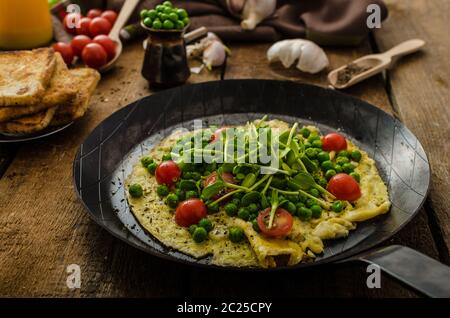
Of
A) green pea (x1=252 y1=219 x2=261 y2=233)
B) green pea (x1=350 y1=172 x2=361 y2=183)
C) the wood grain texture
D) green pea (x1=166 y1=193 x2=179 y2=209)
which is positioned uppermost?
green pea (x1=252 y1=219 x2=261 y2=233)

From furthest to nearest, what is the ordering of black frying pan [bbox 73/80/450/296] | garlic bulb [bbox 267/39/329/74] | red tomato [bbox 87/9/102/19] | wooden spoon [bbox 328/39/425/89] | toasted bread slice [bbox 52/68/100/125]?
red tomato [bbox 87/9/102/19], garlic bulb [bbox 267/39/329/74], wooden spoon [bbox 328/39/425/89], toasted bread slice [bbox 52/68/100/125], black frying pan [bbox 73/80/450/296]

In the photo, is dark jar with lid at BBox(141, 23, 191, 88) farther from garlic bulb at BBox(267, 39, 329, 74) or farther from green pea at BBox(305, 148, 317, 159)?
green pea at BBox(305, 148, 317, 159)

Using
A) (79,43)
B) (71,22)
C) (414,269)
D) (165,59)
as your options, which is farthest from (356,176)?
(71,22)

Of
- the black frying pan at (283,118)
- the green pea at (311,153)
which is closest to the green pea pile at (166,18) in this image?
the black frying pan at (283,118)

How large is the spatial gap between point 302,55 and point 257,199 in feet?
6.29

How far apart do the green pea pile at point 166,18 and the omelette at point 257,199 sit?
103 cm

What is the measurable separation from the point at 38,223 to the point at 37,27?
230 centimetres

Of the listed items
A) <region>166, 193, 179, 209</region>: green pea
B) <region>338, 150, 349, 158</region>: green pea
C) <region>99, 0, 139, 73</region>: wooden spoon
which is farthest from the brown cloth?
<region>166, 193, 179, 209</region>: green pea

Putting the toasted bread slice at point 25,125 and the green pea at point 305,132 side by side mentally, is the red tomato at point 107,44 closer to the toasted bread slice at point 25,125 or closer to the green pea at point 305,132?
the toasted bread slice at point 25,125

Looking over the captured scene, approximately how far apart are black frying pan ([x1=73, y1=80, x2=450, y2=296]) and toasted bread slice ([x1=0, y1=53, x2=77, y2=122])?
35 centimetres

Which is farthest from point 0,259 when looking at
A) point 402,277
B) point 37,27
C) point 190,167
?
point 37,27

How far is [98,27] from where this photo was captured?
474 cm

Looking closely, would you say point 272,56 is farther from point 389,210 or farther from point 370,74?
point 389,210

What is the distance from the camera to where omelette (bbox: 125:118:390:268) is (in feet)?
8.15
